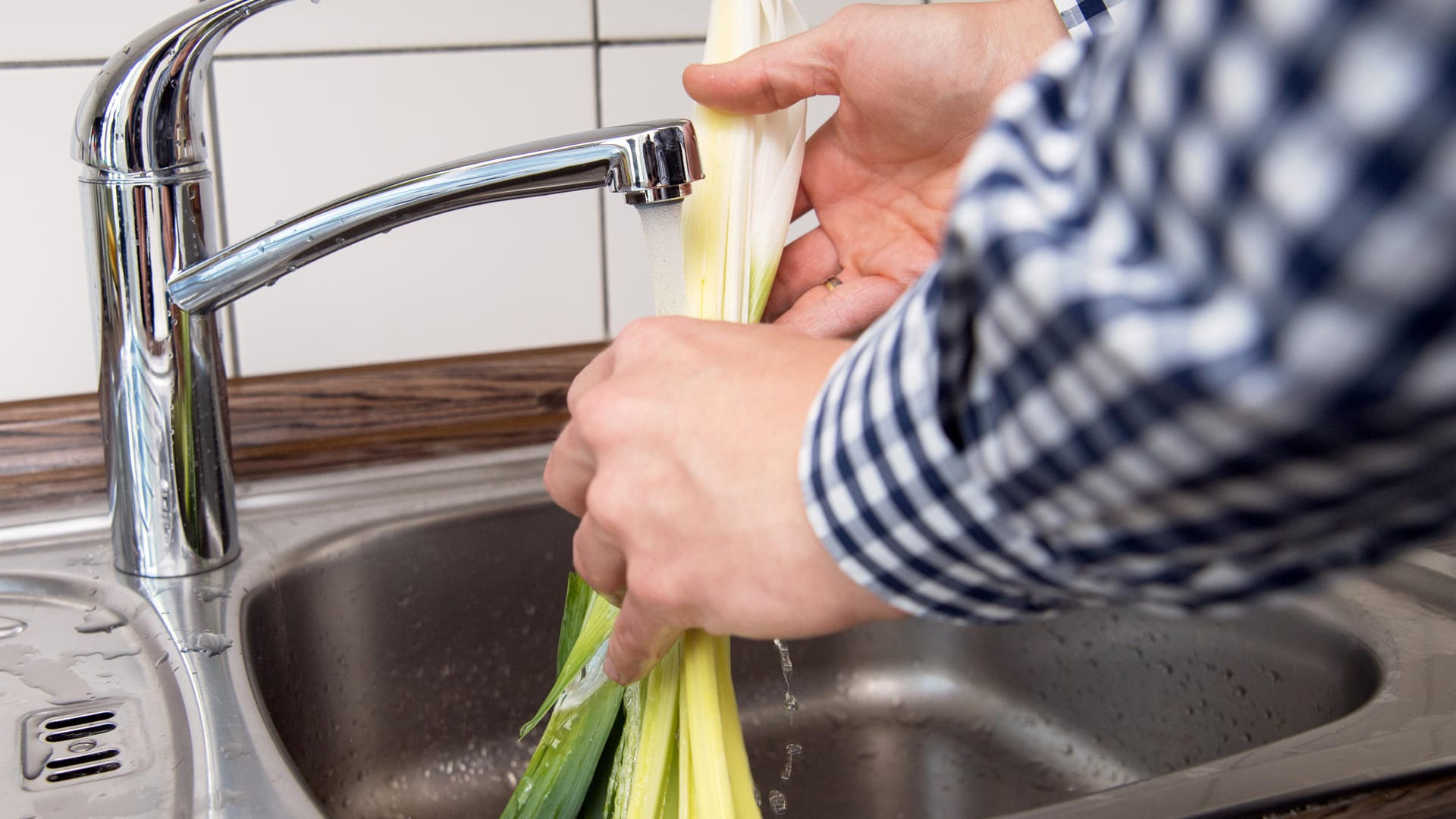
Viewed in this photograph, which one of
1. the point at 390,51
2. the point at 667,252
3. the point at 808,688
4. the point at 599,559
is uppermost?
the point at 390,51

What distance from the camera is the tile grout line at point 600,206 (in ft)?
2.86

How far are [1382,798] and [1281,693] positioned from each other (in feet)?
0.74

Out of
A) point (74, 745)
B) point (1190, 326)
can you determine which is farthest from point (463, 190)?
point (1190, 326)

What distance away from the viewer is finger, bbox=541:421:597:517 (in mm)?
468

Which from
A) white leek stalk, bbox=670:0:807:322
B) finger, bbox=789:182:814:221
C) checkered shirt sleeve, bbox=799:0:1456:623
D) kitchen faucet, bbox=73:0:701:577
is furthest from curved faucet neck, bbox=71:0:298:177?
checkered shirt sleeve, bbox=799:0:1456:623

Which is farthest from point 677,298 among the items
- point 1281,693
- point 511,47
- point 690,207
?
point 1281,693

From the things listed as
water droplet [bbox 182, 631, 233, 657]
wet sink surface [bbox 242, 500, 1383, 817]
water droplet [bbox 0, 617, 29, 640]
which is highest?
water droplet [bbox 182, 631, 233, 657]

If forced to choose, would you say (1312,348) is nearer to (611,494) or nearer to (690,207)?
(611,494)

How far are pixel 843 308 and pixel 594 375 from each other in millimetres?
270

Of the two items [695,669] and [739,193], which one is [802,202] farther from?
[695,669]

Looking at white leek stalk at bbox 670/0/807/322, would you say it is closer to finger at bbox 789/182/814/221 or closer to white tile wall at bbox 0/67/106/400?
finger at bbox 789/182/814/221

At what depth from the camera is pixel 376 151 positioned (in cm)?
84

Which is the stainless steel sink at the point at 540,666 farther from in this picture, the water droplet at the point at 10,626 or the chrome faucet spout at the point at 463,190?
the chrome faucet spout at the point at 463,190

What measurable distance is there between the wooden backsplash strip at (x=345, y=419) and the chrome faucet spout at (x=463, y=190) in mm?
210
